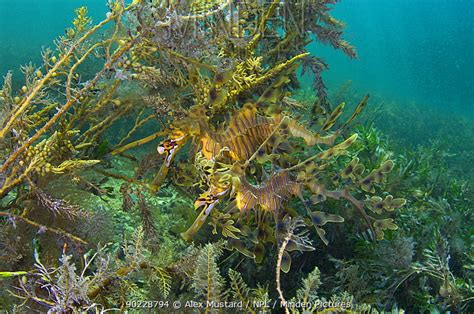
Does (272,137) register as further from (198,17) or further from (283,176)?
(198,17)

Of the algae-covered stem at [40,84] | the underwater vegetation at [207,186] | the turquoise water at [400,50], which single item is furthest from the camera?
the turquoise water at [400,50]

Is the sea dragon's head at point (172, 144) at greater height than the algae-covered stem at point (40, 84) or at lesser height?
lesser

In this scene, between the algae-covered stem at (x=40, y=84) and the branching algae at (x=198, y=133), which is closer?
the branching algae at (x=198, y=133)

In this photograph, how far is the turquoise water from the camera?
21578 millimetres

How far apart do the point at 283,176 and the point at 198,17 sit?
102 cm

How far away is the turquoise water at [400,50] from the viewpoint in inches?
850

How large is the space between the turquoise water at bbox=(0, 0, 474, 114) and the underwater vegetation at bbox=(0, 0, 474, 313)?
6.25 ft

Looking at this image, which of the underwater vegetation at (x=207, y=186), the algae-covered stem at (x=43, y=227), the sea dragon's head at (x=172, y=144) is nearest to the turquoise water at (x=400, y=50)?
the underwater vegetation at (x=207, y=186)

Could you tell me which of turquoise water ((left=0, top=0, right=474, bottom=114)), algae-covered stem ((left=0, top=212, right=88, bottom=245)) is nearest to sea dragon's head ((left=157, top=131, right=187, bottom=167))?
algae-covered stem ((left=0, top=212, right=88, bottom=245))

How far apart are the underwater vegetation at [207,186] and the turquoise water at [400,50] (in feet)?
6.25

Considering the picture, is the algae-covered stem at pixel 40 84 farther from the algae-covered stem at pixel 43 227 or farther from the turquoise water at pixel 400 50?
the turquoise water at pixel 400 50

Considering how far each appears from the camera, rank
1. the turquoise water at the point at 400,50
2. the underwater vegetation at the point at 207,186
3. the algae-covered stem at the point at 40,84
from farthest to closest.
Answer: the turquoise water at the point at 400,50 → the algae-covered stem at the point at 40,84 → the underwater vegetation at the point at 207,186

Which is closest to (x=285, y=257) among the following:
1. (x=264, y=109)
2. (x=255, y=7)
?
(x=264, y=109)

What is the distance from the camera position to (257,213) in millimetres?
2064
